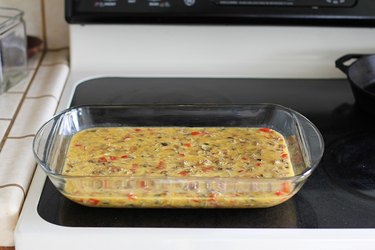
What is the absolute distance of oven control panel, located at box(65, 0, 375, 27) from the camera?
967mm

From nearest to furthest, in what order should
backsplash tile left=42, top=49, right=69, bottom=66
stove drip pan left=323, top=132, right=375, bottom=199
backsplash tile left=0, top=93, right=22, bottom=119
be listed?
stove drip pan left=323, top=132, right=375, bottom=199 < backsplash tile left=0, top=93, right=22, bottom=119 < backsplash tile left=42, top=49, right=69, bottom=66

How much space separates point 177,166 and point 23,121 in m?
0.27

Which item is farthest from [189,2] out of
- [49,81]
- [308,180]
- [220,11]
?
[308,180]

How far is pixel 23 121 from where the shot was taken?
2.86 feet

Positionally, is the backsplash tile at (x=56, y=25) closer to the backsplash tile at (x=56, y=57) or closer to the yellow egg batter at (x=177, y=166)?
→ the backsplash tile at (x=56, y=57)

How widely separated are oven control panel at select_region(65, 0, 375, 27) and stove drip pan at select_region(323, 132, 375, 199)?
0.70 feet

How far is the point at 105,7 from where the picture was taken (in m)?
0.97

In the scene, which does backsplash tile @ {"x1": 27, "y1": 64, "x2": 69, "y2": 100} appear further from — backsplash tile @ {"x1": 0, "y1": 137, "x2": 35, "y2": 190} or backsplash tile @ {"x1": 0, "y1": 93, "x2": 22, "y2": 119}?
backsplash tile @ {"x1": 0, "y1": 137, "x2": 35, "y2": 190}

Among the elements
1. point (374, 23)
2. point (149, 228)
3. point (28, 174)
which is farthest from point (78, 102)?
point (374, 23)

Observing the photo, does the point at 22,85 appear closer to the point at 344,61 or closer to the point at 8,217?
the point at 8,217

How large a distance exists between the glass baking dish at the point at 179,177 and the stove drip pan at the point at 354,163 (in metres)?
0.05

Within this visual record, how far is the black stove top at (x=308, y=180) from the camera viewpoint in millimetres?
688

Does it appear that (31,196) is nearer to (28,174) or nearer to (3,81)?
(28,174)

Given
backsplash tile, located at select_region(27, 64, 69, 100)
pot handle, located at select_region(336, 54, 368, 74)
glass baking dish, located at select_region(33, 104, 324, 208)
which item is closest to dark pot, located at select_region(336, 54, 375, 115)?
pot handle, located at select_region(336, 54, 368, 74)
